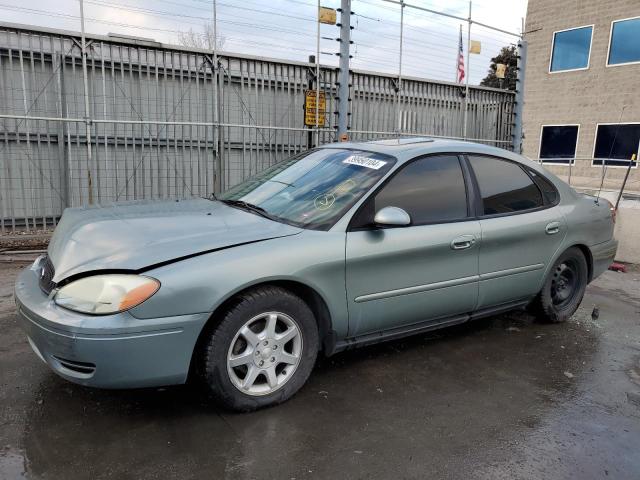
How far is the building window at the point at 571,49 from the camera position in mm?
17078

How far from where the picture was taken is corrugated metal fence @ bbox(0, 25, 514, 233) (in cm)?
735

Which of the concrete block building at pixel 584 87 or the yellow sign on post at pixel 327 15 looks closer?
the yellow sign on post at pixel 327 15

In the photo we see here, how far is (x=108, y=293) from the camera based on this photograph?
2482 millimetres

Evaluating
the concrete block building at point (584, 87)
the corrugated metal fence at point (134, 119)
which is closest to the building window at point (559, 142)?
the concrete block building at point (584, 87)

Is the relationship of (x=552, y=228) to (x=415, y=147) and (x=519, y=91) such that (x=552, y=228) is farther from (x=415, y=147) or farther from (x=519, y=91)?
(x=519, y=91)

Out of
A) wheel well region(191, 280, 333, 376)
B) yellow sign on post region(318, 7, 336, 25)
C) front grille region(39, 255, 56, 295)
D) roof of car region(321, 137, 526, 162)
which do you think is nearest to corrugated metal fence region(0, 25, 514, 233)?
yellow sign on post region(318, 7, 336, 25)

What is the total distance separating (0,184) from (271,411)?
6.36 m

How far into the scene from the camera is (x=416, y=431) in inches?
110

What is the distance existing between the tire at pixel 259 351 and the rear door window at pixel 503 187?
176 cm

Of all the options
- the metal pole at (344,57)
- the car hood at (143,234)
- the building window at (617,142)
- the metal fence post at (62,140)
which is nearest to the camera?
the car hood at (143,234)

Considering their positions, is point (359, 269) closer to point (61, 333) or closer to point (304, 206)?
point (304, 206)

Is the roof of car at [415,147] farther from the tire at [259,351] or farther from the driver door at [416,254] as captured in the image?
the tire at [259,351]

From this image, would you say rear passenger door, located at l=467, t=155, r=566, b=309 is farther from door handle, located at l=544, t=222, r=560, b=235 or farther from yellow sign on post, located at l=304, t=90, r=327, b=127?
yellow sign on post, located at l=304, t=90, r=327, b=127

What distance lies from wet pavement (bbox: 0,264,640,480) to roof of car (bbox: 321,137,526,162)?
4.91ft
